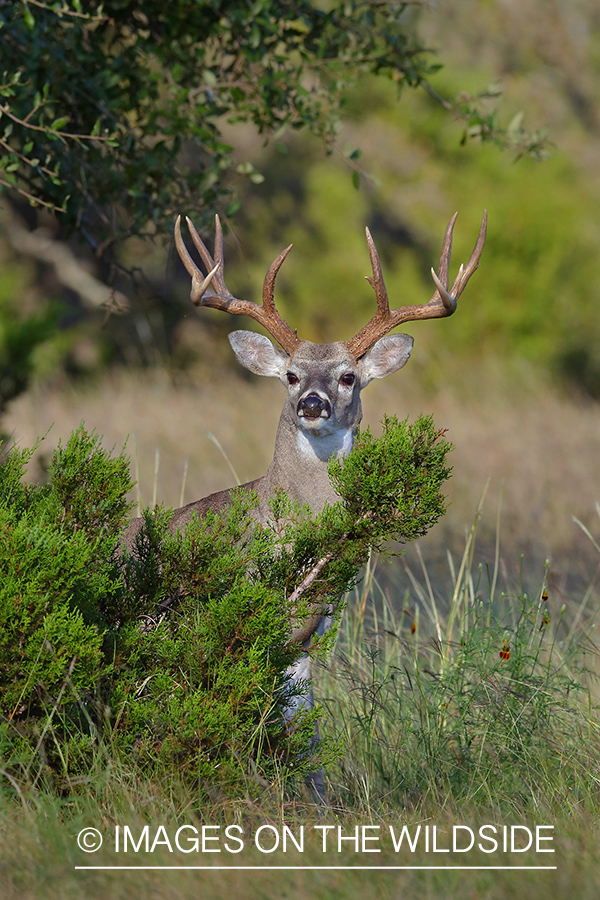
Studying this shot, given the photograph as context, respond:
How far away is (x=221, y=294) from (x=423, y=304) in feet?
2.87

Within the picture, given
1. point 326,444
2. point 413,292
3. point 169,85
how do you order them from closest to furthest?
1. point 326,444
2. point 169,85
3. point 413,292

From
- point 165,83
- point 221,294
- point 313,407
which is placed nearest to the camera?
point 313,407

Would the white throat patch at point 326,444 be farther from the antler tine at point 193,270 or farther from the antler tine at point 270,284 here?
the antler tine at point 193,270

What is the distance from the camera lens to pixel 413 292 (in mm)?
19688

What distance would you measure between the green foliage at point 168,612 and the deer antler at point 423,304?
3.45 ft

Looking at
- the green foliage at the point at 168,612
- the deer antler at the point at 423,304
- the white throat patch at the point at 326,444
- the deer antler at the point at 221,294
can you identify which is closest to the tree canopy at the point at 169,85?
the deer antler at the point at 221,294

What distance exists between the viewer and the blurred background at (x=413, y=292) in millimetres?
8328

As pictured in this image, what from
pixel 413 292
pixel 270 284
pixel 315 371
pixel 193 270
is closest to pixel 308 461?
pixel 315 371

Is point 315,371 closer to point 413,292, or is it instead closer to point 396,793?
point 396,793

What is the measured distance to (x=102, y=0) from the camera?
5.35 meters

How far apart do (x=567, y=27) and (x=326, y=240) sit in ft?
32.3

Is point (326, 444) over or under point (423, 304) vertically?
under

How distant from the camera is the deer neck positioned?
4.50 meters

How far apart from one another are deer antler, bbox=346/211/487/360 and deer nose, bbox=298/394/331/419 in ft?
1.41
